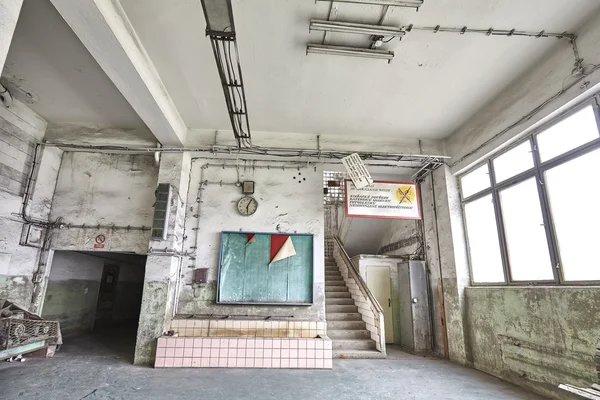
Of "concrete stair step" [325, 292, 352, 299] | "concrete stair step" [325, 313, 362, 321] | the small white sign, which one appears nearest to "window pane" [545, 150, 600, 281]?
the small white sign

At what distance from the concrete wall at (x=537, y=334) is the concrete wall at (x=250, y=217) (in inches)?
105

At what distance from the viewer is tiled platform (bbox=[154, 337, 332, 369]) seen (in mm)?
4914

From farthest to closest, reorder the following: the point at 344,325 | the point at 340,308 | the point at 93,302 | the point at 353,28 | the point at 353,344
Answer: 1. the point at 93,302
2. the point at 340,308
3. the point at 344,325
4. the point at 353,344
5. the point at 353,28

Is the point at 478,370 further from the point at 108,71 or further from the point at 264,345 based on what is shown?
the point at 108,71

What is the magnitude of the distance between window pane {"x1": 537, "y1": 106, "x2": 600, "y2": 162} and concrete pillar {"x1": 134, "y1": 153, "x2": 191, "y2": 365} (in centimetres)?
569

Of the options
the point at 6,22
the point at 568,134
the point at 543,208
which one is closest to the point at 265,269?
the point at 543,208

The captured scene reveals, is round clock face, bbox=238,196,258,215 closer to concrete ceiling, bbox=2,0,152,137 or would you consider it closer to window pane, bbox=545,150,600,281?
concrete ceiling, bbox=2,0,152,137

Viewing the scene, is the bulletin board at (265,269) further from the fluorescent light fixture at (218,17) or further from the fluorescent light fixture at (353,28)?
the fluorescent light fixture at (218,17)

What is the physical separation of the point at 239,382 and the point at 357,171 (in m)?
3.79

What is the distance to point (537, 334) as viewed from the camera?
4078mm

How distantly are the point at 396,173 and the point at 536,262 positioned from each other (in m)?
3.46

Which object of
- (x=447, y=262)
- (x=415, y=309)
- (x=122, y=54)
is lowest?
(x=415, y=309)

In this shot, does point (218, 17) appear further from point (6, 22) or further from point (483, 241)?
point (483, 241)

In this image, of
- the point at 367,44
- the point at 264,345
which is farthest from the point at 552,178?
the point at 264,345
